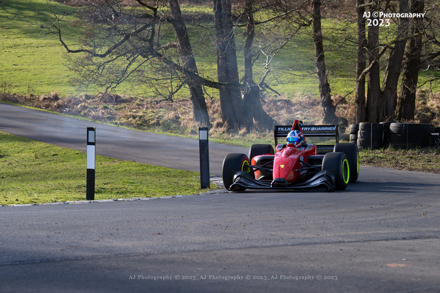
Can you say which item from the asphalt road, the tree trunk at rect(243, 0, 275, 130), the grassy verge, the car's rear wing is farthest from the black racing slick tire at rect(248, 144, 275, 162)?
the tree trunk at rect(243, 0, 275, 130)

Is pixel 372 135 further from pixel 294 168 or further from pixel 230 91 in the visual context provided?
pixel 230 91

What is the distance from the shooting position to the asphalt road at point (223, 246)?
3.93m

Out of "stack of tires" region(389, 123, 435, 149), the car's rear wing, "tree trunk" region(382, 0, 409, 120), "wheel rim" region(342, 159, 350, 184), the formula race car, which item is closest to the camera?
the formula race car

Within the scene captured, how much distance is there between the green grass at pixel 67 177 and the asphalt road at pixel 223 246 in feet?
6.98

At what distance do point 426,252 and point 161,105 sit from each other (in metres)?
32.4

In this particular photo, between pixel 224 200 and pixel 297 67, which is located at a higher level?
pixel 297 67

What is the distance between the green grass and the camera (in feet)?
34.8

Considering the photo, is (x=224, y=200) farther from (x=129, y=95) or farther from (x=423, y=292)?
(x=129, y=95)

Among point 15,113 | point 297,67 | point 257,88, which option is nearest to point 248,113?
point 257,88

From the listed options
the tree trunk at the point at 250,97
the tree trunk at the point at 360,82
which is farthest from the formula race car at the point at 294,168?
the tree trunk at the point at 250,97

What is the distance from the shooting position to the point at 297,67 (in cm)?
3027

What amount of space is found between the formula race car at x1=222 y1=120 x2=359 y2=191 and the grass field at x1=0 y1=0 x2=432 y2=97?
530 inches

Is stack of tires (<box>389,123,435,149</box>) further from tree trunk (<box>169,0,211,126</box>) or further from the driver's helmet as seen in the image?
tree trunk (<box>169,0,211,126</box>)

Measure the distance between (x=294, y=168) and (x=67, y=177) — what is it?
707cm
